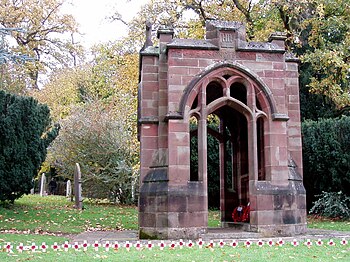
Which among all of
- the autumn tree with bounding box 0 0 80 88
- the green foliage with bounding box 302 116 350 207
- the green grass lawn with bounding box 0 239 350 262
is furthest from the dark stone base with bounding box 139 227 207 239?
the autumn tree with bounding box 0 0 80 88

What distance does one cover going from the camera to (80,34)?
111 feet

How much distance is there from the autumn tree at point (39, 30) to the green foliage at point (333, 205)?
18.9m

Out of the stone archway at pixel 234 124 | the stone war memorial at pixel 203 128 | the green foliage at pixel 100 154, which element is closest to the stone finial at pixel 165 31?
the stone war memorial at pixel 203 128

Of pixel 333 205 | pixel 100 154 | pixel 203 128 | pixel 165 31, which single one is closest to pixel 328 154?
pixel 333 205

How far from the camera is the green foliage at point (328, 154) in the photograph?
1576cm

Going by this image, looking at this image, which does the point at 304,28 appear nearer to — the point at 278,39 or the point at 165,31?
the point at 278,39

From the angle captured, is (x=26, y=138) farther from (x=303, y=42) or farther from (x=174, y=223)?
(x=303, y=42)

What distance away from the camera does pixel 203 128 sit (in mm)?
9562

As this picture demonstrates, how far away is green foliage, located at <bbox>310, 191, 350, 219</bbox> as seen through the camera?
15.4 meters

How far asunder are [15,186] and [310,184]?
10.6m

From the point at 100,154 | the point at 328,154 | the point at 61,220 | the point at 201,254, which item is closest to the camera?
the point at 201,254

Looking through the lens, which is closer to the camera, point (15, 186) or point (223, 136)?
point (223, 136)

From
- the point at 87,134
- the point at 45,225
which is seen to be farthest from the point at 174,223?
the point at 87,134

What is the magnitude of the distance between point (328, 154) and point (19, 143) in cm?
1072
